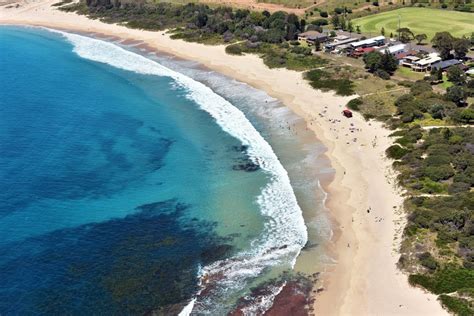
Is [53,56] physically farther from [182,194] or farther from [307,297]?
[307,297]

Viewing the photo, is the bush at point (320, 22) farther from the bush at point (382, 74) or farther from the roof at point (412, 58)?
the bush at point (382, 74)

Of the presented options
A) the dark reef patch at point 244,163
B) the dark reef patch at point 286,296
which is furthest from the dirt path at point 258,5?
the dark reef patch at point 286,296

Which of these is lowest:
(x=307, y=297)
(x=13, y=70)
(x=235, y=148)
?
(x=307, y=297)

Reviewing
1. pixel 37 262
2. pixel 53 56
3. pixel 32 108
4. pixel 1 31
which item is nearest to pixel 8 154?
pixel 32 108

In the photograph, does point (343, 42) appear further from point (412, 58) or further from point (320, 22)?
point (412, 58)

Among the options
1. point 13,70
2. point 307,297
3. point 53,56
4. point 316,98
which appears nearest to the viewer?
point 307,297

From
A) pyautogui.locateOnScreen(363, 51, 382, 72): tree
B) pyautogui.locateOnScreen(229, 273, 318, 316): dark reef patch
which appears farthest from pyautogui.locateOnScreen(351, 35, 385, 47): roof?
pyautogui.locateOnScreen(229, 273, 318, 316): dark reef patch

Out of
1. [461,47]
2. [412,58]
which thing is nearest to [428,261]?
[412,58]
